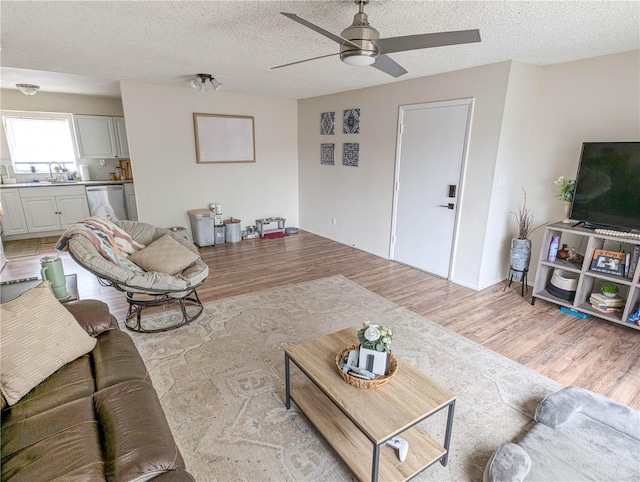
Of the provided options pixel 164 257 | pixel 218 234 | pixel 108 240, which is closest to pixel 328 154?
pixel 218 234

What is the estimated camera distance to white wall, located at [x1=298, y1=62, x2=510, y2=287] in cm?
347

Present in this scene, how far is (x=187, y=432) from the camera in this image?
1859mm

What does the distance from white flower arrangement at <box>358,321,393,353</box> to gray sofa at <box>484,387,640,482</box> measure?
0.75 metres

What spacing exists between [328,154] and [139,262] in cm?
357

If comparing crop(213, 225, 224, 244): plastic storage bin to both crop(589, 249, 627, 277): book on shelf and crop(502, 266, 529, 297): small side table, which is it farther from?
crop(589, 249, 627, 277): book on shelf

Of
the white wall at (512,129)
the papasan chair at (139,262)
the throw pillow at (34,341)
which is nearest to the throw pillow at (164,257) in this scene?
the papasan chair at (139,262)

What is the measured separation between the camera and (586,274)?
10.0ft

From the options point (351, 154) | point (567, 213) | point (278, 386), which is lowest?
point (278, 386)

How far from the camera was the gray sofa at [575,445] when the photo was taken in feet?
5.14

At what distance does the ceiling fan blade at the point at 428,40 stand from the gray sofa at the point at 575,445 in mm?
2098

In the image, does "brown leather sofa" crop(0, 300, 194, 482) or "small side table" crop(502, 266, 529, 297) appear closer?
"brown leather sofa" crop(0, 300, 194, 482)

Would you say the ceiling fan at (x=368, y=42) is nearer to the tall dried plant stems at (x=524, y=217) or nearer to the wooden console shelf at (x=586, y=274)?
the wooden console shelf at (x=586, y=274)

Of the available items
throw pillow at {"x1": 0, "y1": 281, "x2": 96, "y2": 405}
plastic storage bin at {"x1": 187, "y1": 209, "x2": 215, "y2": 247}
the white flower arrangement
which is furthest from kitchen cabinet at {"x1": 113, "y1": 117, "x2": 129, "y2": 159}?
the white flower arrangement

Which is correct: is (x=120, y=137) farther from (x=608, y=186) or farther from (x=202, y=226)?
(x=608, y=186)
